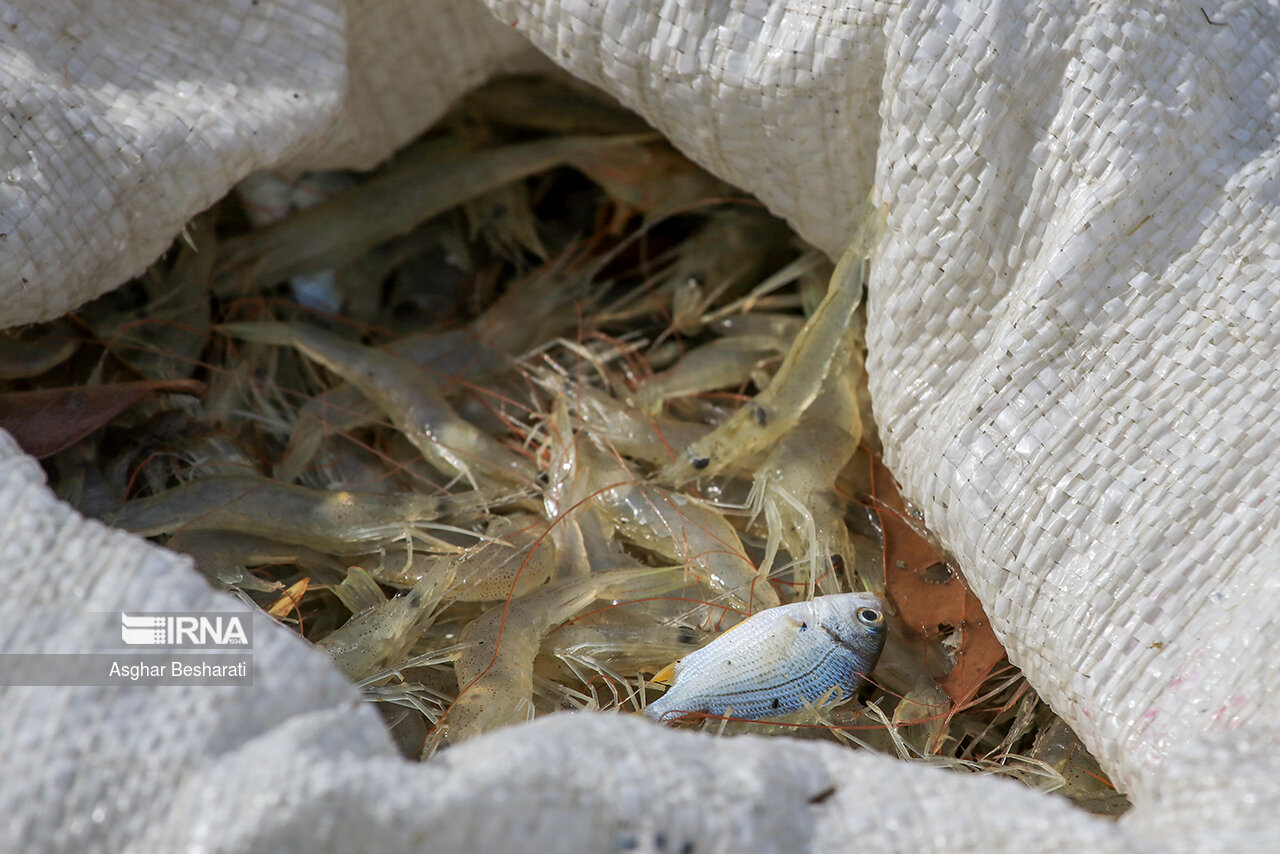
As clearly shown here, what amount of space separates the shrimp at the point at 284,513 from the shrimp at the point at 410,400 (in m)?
0.13

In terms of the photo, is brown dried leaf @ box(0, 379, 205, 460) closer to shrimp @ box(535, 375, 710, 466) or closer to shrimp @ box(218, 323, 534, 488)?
shrimp @ box(218, 323, 534, 488)

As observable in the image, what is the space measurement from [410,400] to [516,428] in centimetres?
19

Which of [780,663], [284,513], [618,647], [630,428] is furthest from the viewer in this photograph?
[630,428]

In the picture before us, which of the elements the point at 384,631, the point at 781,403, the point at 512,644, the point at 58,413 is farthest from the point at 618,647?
the point at 58,413

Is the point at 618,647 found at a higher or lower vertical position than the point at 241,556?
higher

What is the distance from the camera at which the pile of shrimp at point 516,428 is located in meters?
1.41

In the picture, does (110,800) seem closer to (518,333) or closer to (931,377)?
(931,377)

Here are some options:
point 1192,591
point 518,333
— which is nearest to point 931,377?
point 1192,591

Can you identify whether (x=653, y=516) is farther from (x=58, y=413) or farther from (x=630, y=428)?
(x=58, y=413)

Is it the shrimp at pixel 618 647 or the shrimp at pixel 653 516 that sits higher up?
the shrimp at pixel 653 516

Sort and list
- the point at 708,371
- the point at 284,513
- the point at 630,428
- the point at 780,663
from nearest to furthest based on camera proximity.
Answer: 1. the point at 780,663
2. the point at 284,513
3. the point at 630,428
4. the point at 708,371

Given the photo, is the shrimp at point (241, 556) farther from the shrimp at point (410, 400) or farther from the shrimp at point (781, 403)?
the shrimp at point (781, 403)

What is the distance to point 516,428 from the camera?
1.76 meters

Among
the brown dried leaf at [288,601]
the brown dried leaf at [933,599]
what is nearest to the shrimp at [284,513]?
the brown dried leaf at [288,601]
